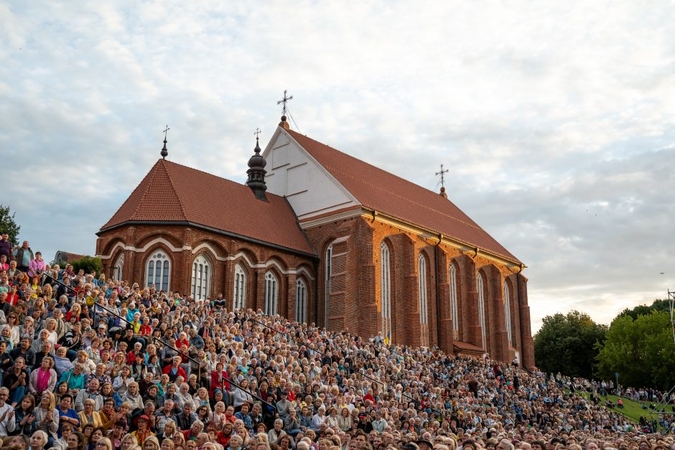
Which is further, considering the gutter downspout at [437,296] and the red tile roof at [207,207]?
the gutter downspout at [437,296]

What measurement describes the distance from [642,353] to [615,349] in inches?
80.8

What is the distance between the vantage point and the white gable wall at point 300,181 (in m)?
36.9

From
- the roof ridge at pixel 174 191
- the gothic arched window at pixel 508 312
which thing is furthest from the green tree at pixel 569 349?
the roof ridge at pixel 174 191

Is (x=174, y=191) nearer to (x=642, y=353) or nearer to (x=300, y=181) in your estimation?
(x=300, y=181)

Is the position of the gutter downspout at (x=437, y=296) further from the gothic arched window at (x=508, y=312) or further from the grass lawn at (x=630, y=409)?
the grass lawn at (x=630, y=409)

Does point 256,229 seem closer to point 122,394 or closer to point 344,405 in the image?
point 344,405

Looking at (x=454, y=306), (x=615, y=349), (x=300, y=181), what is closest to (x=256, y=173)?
(x=300, y=181)

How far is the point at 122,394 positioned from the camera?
38.6ft

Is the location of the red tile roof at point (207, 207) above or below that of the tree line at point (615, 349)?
above

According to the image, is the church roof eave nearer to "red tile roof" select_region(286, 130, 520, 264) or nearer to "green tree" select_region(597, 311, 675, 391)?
"red tile roof" select_region(286, 130, 520, 264)

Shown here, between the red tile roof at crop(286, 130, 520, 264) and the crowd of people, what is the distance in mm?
13276

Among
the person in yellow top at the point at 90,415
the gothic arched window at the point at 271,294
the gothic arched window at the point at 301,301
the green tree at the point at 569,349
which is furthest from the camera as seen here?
the green tree at the point at 569,349

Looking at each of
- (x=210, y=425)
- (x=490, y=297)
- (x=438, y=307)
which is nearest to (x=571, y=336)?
(x=490, y=297)

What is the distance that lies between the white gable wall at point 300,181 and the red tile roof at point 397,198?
16.2 inches
